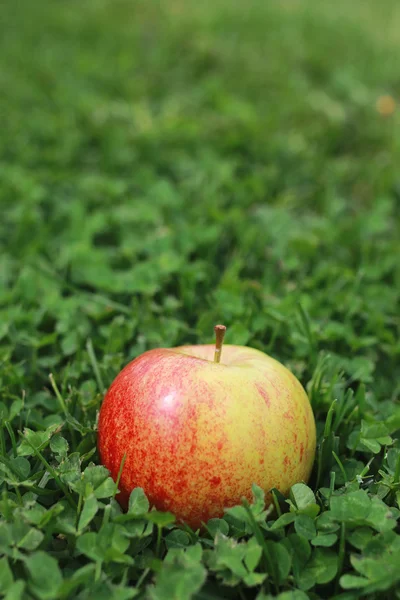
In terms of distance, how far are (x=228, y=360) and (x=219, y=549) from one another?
50 centimetres

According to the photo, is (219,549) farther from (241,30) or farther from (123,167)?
(241,30)

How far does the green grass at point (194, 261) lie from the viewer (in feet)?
4.96

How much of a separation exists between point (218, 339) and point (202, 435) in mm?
271

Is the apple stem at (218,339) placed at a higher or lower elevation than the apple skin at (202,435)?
higher

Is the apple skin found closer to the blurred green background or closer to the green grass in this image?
the green grass

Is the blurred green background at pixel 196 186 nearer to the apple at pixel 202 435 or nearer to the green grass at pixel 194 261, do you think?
the green grass at pixel 194 261

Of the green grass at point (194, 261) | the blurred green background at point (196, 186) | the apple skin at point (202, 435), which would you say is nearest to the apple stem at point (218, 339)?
the apple skin at point (202, 435)

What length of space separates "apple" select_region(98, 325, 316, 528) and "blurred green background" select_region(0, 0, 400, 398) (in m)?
0.50

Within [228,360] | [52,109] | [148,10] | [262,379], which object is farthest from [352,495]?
[148,10]

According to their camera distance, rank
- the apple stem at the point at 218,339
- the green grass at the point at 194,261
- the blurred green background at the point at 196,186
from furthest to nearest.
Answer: the blurred green background at the point at 196,186, the apple stem at the point at 218,339, the green grass at the point at 194,261

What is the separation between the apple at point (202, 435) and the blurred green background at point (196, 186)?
19.5 inches

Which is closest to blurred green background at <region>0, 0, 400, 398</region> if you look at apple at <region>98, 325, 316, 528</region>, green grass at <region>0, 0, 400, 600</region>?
green grass at <region>0, 0, 400, 600</region>

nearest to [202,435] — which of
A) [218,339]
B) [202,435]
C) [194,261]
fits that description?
[202,435]

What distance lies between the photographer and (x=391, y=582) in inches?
54.1
